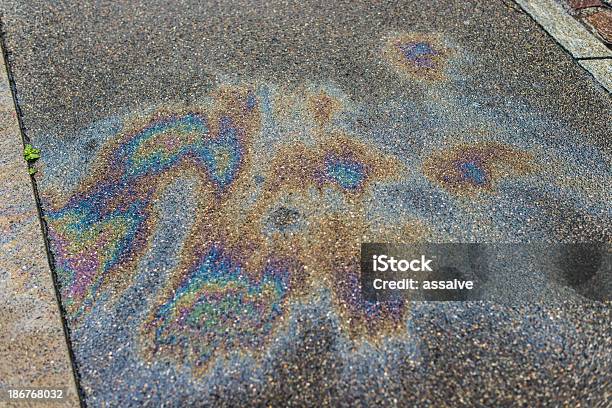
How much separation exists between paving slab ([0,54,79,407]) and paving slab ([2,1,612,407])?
7 cm

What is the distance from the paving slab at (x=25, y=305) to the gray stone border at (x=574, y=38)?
3485 millimetres

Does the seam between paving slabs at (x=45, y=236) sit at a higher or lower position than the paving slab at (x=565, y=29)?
lower

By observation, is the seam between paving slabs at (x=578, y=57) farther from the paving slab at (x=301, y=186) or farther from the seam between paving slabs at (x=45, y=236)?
the seam between paving slabs at (x=45, y=236)

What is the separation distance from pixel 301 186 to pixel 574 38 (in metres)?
2.45

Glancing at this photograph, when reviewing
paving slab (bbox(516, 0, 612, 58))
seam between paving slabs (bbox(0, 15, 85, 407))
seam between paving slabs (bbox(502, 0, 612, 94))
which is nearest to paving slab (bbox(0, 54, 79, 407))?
seam between paving slabs (bbox(0, 15, 85, 407))

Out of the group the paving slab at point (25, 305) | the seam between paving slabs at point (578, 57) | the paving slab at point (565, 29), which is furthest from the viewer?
the paving slab at point (565, 29)

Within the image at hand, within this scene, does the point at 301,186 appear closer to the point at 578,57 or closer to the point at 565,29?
the point at 578,57

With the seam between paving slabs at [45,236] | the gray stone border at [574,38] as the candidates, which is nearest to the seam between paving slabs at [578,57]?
the gray stone border at [574,38]

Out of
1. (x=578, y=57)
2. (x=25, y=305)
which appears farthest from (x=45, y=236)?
(x=578, y=57)

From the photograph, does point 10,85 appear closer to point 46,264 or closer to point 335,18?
point 46,264

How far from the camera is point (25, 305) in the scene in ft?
7.88

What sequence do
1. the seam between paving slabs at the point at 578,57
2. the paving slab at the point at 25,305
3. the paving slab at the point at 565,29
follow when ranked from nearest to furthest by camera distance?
the paving slab at the point at 25,305 < the seam between paving slabs at the point at 578,57 < the paving slab at the point at 565,29

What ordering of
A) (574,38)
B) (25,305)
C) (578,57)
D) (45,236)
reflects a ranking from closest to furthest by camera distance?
1. (25,305)
2. (45,236)
3. (578,57)
4. (574,38)

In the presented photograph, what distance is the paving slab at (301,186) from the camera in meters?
2.25
